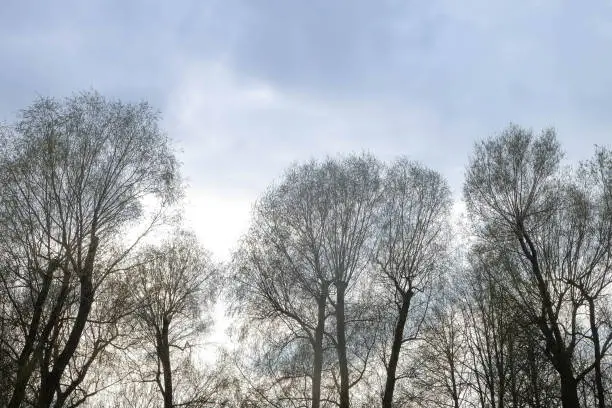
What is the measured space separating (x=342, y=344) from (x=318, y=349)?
0.93 meters

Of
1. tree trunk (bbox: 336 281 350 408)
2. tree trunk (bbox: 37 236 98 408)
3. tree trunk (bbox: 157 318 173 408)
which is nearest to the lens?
tree trunk (bbox: 37 236 98 408)

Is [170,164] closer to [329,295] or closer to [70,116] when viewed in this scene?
[70,116]

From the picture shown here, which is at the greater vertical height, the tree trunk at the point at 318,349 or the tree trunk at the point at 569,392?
the tree trunk at the point at 318,349

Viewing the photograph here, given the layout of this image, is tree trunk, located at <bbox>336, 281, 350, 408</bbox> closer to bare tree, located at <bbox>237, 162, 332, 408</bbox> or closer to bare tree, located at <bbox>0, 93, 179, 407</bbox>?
bare tree, located at <bbox>237, 162, 332, 408</bbox>

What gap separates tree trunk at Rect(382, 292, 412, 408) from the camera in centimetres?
1856

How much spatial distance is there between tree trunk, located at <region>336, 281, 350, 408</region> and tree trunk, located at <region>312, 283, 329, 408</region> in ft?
1.77

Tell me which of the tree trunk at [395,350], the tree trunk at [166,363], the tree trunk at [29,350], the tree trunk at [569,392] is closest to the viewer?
the tree trunk at [29,350]

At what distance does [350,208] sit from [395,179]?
2238 millimetres

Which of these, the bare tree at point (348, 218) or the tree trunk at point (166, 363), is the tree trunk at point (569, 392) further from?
the tree trunk at point (166, 363)

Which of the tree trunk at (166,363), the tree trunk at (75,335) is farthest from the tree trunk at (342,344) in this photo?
the tree trunk at (75,335)

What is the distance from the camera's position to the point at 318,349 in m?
20.2

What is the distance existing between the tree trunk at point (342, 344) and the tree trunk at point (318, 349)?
540 millimetres

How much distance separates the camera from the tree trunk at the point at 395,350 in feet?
60.9

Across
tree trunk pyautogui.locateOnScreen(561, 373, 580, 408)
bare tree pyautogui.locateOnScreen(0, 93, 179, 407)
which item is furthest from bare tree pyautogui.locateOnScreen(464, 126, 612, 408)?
bare tree pyautogui.locateOnScreen(0, 93, 179, 407)
